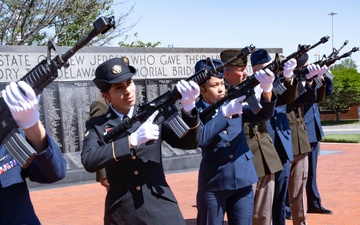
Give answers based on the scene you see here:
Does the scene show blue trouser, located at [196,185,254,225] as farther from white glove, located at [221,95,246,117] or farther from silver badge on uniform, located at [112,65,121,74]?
silver badge on uniform, located at [112,65,121,74]

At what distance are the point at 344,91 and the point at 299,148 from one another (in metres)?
35.4

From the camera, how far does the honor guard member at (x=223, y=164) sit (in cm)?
427

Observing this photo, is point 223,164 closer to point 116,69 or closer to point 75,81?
point 116,69

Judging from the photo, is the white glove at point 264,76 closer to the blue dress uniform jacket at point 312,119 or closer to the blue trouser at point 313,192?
the blue dress uniform jacket at point 312,119

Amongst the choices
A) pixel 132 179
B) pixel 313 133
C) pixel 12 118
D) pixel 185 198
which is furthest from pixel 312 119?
pixel 12 118

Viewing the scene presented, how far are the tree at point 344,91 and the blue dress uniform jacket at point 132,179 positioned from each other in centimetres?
3761

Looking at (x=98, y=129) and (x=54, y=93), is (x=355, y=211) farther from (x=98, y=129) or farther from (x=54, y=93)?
(x=54, y=93)

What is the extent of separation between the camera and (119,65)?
3.33 meters

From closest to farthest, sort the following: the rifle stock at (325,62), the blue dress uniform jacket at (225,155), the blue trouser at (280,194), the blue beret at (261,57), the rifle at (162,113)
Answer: the rifle at (162,113) → the blue dress uniform jacket at (225,155) → the blue beret at (261,57) → the blue trouser at (280,194) → the rifle stock at (325,62)

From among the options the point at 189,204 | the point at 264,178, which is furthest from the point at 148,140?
the point at 189,204

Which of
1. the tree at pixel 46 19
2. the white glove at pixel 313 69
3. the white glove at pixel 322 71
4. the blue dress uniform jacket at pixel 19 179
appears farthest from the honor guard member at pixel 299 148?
the tree at pixel 46 19

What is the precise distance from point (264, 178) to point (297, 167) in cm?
124

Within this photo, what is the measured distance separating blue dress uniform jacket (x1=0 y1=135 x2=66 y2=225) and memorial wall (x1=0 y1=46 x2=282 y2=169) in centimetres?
843

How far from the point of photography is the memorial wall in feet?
37.2
